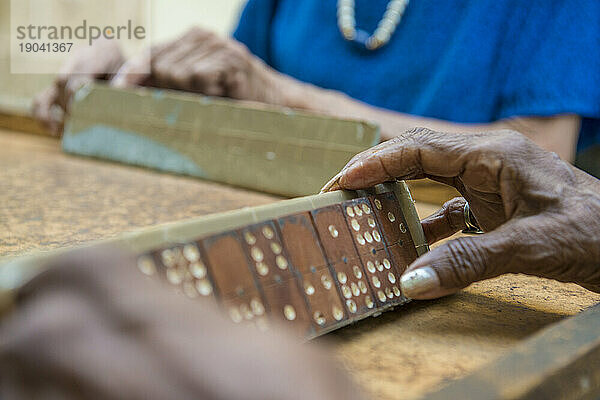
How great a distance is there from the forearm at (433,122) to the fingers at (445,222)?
61cm

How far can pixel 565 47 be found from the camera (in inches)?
50.9

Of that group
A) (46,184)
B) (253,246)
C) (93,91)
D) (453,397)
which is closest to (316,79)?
(93,91)

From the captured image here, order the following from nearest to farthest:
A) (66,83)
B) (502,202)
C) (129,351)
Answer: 1. (129,351)
2. (502,202)
3. (66,83)

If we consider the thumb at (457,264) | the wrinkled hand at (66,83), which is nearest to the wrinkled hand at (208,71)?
the wrinkled hand at (66,83)

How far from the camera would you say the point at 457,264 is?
1.67 feet

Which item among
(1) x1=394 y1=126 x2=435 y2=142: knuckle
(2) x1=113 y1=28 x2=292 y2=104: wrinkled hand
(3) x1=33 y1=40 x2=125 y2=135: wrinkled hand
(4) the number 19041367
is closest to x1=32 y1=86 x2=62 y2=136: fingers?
(3) x1=33 y1=40 x2=125 y2=135: wrinkled hand

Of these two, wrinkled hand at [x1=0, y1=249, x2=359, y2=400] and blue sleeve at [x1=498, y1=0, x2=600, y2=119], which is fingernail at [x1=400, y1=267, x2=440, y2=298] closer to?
wrinkled hand at [x1=0, y1=249, x2=359, y2=400]

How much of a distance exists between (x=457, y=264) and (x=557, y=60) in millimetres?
964

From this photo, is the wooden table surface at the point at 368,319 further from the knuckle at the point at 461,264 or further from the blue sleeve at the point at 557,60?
the blue sleeve at the point at 557,60

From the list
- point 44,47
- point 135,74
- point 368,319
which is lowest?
point 44,47

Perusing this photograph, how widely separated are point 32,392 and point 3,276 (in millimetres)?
83

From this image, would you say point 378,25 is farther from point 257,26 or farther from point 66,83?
point 66,83

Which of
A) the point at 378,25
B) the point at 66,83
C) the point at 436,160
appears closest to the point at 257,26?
the point at 378,25

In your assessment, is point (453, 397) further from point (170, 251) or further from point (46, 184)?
point (46, 184)
